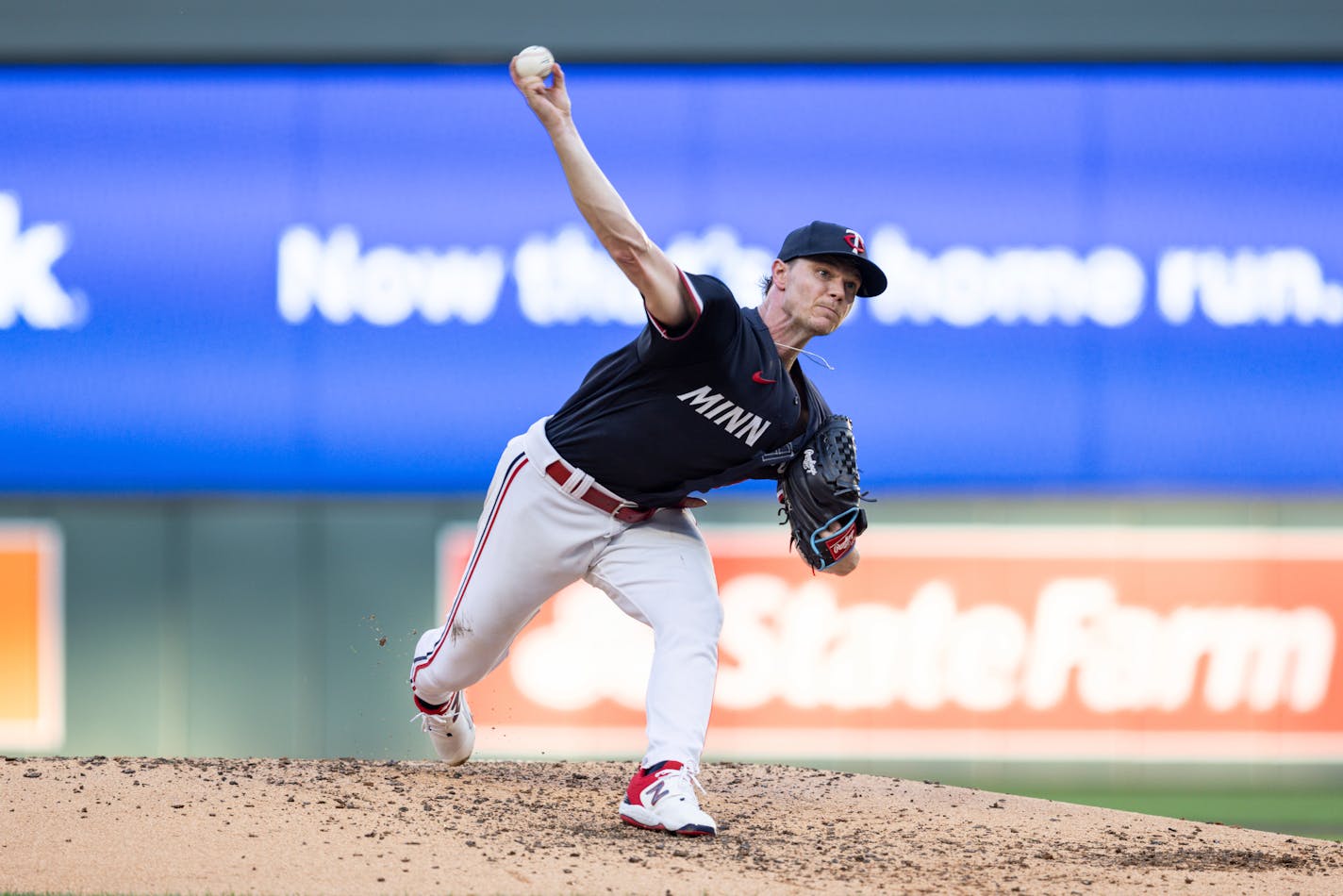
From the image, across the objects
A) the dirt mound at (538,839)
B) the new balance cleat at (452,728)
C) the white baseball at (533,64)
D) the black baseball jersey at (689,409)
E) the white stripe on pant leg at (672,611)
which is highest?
the white baseball at (533,64)

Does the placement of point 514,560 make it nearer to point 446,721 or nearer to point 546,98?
point 446,721

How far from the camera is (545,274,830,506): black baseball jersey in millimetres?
3377

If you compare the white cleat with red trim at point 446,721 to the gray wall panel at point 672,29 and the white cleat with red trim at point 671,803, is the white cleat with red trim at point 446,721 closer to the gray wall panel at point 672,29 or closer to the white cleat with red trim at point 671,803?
the white cleat with red trim at point 671,803

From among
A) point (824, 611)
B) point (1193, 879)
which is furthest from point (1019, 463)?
point (1193, 879)

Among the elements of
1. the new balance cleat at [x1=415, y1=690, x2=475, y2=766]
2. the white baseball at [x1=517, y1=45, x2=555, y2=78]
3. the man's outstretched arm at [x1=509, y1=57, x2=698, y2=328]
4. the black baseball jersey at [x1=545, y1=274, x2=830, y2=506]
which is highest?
the white baseball at [x1=517, y1=45, x2=555, y2=78]

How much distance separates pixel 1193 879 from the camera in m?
3.35


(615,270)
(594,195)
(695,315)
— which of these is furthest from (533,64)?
(615,270)

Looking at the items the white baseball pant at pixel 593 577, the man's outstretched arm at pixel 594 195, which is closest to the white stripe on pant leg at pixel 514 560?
the white baseball pant at pixel 593 577

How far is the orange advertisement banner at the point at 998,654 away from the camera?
5.79 metres

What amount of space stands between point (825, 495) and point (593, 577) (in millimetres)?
661

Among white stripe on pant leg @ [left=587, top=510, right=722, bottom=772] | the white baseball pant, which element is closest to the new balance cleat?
the white baseball pant

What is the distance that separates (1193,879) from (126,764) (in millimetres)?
3006

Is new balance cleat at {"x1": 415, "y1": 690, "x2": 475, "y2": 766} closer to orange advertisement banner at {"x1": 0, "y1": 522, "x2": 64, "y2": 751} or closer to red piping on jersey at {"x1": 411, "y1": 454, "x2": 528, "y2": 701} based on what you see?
red piping on jersey at {"x1": 411, "y1": 454, "x2": 528, "y2": 701}

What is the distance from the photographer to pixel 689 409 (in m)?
3.49
